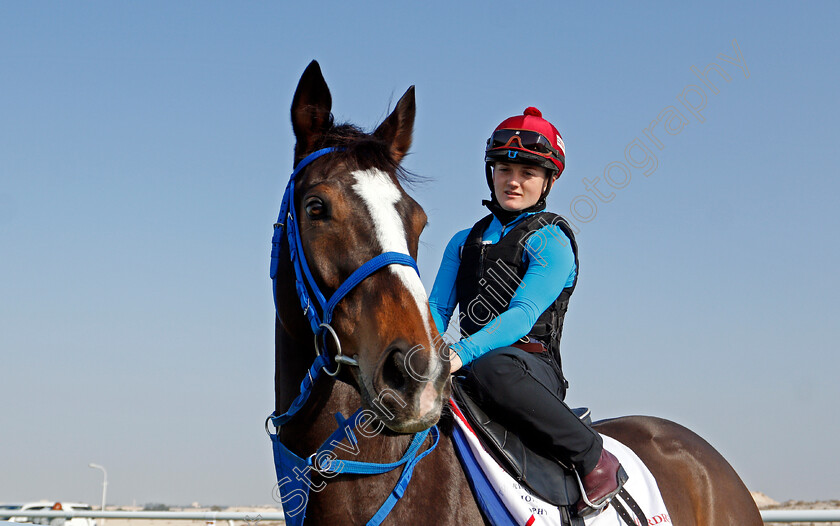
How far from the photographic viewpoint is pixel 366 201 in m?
2.89

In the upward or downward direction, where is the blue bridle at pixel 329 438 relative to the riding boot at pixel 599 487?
upward

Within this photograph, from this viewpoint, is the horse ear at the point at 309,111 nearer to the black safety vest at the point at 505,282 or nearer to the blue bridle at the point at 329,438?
the blue bridle at the point at 329,438

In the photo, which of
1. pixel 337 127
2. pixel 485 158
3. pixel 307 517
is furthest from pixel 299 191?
pixel 307 517

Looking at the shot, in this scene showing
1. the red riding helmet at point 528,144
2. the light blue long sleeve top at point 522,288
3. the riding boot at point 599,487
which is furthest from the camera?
the red riding helmet at point 528,144

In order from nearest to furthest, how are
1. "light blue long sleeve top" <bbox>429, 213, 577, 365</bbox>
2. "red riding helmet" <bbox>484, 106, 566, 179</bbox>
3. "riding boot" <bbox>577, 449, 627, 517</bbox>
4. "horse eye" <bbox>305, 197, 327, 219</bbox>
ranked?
"horse eye" <bbox>305, 197, 327, 219</bbox> → "light blue long sleeve top" <bbox>429, 213, 577, 365</bbox> → "riding boot" <bbox>577, 449, 627, 517</bbox> → "red riding helmet" <bbox>484, 106, 566, 179</bbox>

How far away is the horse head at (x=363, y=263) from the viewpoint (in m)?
2.52

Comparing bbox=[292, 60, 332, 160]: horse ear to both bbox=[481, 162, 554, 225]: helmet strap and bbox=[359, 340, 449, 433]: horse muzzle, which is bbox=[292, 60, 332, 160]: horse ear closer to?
bbox=[481, 162, 554, 225]: helmet strap

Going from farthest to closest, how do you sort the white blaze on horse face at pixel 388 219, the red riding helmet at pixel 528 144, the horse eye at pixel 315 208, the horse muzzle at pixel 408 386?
1. the red riding helmet at pixel 528 144
2. the horse eye at pixel 315 208
3. the white blaze on horse face at pixel 388 219
4. the horse muzzle at pixel 408 386

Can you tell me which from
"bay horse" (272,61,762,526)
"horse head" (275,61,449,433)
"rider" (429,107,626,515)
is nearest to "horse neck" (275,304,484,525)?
"bay horse" (272,61,762,526)

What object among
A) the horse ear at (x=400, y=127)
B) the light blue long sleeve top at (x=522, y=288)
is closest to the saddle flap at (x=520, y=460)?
the light blue long sleeve top at (x=522, y=288)

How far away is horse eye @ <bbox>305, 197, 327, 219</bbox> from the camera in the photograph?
294 cm

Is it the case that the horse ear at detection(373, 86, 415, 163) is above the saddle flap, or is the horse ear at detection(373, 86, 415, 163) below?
above

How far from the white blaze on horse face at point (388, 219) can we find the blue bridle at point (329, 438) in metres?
0.05

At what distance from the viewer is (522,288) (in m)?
3.20
